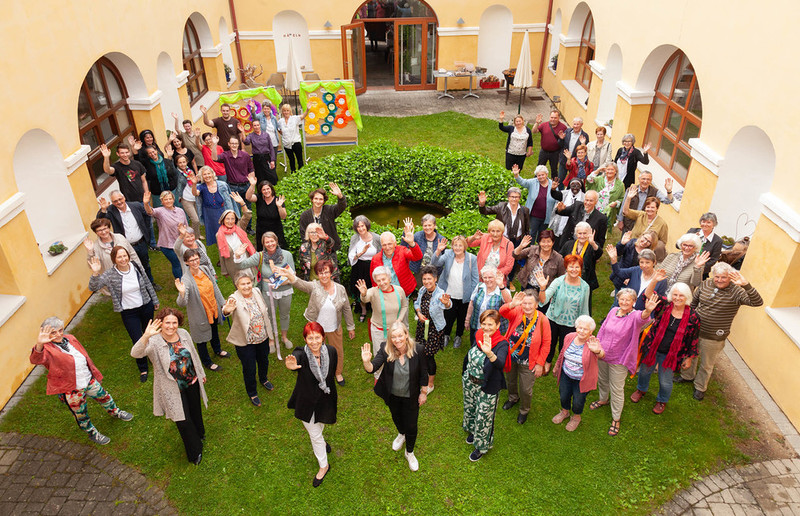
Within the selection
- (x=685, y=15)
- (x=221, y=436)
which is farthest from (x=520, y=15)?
(x=221, y=436)

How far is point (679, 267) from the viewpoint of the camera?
6.79 metres

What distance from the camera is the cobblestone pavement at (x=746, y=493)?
559 centimetres

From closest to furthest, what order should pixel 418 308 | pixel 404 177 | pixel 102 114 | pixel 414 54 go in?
1. pixel 418 308
2. pixel 102 114
3. pixel 404 177
4. pixel 414 54

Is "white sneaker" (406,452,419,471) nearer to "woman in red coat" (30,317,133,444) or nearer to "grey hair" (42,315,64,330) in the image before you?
"woman in red coat" (30,317,133,444)

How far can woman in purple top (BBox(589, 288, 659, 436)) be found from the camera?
5812 millimetres

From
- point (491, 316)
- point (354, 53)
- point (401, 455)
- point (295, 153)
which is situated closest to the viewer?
point (491, 316)

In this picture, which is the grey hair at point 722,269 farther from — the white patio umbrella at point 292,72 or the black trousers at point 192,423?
the white patio umbrella at point 292,72

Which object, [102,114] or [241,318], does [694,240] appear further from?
[102,114]

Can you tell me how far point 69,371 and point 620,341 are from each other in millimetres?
5989

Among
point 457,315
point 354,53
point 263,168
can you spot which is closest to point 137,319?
point 457,315

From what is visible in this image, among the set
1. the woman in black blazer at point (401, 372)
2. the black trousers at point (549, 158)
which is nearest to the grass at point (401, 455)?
the woman in black blazer at point (401, 372)

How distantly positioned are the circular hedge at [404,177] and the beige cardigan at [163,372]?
4.07 metres

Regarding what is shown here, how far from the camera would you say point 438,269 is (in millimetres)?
7098

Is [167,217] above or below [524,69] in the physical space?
below
